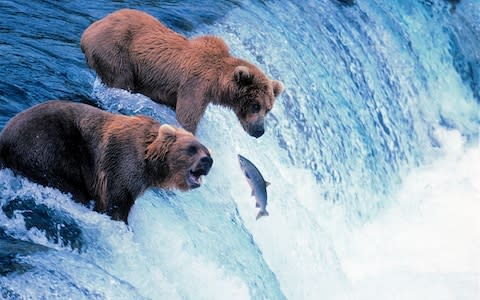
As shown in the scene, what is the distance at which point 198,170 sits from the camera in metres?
4.56

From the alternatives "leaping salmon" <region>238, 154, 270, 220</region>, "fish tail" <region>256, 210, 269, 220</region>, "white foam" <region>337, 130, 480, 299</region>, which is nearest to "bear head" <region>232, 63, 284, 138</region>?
"leaping salmon" <region>238, 154, 270, 220</region>

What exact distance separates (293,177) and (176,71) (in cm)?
166

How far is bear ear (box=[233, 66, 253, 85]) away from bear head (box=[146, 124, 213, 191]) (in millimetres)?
1033

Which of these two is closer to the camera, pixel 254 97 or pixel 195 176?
pixel 195 176

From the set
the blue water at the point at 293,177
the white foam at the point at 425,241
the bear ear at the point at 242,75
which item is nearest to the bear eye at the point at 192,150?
the blue water at the point at 293,177

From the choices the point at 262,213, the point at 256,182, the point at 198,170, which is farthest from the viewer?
the point at 262,213

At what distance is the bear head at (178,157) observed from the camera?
4.56 metres

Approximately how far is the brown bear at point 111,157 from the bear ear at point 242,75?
103 cm

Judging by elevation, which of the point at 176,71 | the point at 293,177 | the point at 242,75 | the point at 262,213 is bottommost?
the point at 293,177

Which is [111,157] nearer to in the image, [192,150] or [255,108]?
[192,150]

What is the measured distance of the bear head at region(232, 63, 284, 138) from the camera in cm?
573

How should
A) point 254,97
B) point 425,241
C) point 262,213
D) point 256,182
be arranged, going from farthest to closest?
point 425,241, point 254,97, point 262,213, point 256,182

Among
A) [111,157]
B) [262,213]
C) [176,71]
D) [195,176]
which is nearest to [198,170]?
[195,176]

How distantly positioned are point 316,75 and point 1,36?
288 centimetres
